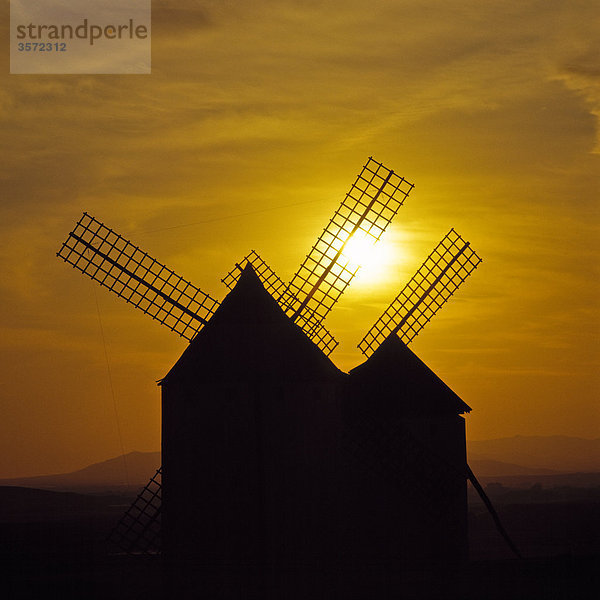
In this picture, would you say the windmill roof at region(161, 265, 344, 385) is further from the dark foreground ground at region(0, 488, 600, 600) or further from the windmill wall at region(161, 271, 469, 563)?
the dark foreground ground at region(0, 488, 600, 600)

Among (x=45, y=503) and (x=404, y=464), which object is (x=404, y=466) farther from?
(x=45, y=503)

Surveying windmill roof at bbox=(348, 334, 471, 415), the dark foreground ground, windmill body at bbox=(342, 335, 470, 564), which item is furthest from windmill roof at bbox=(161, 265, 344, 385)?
the dark foreground ground

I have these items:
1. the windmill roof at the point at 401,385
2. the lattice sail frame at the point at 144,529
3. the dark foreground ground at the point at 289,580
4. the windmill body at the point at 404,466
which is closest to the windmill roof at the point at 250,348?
the windmill roof at the point at 401,385

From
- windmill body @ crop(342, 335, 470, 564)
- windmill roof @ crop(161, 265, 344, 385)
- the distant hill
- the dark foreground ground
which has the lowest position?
the distant hill

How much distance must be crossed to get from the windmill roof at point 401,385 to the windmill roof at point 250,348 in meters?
1.69

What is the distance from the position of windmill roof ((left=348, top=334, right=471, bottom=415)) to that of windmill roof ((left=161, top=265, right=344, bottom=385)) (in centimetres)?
169

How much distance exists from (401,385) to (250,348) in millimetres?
4774

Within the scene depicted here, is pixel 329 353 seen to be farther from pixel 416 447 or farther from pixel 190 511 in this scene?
pixel 190 511

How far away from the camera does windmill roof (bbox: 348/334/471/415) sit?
28.8m

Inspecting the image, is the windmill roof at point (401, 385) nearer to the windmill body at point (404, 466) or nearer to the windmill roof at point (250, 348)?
the windmill body at point (404, 466)

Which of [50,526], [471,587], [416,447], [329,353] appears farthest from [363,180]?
[50,526]

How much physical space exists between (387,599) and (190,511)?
6.16 m

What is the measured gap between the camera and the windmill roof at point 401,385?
2875 centimetres

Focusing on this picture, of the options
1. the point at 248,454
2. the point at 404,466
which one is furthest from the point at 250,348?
the point at 404,466
